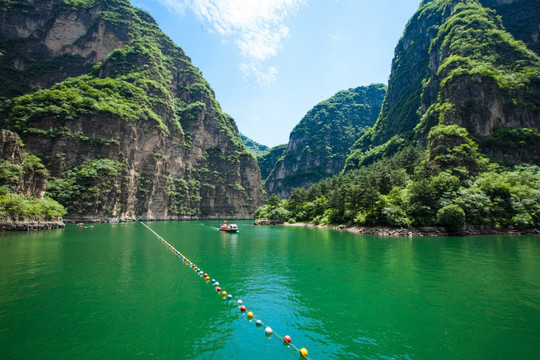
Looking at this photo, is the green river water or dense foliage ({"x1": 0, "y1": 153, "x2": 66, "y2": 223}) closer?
the green river water

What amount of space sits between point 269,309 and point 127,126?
111 m

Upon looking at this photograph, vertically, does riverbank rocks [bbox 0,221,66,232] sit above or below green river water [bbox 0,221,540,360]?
above

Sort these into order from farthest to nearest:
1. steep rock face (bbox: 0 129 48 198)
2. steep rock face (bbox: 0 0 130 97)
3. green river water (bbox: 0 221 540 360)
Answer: steep rock face (bbox: 0 0 130 97), steep rock face (bbox: 0 129 48 198), green river water (bbox: 0 221 540 360)

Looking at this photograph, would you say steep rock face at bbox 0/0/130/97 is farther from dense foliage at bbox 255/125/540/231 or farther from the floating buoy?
the floating buoy

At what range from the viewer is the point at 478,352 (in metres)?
9.45

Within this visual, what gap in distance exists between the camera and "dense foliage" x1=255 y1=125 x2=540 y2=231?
52.2 meters

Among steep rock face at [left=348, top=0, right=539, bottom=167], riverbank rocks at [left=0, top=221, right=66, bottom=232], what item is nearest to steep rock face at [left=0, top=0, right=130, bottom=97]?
riverbank rocks at [left=0, top=221, right=66, bottom=232]

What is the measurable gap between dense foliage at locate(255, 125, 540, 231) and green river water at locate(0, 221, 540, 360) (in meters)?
29.6

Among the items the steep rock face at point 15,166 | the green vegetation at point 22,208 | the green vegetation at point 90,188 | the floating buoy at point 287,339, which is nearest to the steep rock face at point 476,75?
the floating buoy at point 287,339

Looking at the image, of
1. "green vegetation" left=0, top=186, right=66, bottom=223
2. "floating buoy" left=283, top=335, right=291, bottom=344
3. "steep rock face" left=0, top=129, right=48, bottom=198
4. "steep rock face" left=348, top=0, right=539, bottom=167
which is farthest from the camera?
"steep rock face" left=348, top=0, right=539, bottom=167

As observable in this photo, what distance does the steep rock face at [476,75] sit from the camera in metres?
81.5

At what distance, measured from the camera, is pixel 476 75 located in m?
84.8

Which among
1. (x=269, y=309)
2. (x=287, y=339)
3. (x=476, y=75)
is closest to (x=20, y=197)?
(x=269, y=309)

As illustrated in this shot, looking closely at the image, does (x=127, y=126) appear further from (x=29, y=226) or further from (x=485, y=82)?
(x=485, y=82)
